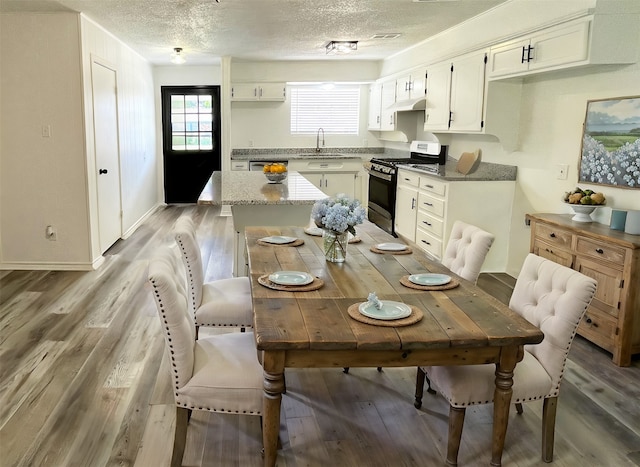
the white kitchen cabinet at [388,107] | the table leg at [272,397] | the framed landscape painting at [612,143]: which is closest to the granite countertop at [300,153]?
the white kitchen cabinet at [388,107]

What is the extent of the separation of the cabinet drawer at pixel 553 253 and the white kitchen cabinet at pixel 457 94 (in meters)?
1.36

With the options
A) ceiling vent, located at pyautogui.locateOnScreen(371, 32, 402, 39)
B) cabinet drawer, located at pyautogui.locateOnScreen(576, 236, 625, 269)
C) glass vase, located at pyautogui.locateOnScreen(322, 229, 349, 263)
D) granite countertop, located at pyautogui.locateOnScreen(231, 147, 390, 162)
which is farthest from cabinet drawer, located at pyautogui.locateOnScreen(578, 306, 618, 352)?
granite countertop, located at pyautogui.locateOnScreen(231, 147, 390, 162)

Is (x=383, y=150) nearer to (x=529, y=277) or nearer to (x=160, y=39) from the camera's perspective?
(x=160, y=39)

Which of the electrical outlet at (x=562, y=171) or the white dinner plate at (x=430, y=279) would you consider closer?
the white dinner plate at (x=430, y=279)

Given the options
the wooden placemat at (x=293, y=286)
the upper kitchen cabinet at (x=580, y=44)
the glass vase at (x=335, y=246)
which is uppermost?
the upper kitchen cabinet at (x=580, y=44)

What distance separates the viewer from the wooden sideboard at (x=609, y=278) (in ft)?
10.00

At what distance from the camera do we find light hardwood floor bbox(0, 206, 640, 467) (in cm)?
223

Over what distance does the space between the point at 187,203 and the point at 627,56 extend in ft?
24.1

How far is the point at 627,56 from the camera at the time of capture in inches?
133

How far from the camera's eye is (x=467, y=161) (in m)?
5.43

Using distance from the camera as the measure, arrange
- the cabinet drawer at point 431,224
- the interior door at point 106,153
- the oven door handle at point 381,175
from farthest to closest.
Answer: the oven door handle at point 381,175, the interior door at point 106,153, the cabinet drawer at point 431,224

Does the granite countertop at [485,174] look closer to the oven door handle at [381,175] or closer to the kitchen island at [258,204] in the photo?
the oven door handle at [381,175]

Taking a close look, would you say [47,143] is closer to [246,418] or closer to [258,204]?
[258,204]

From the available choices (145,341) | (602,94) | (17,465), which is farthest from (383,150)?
→ (17,465)
